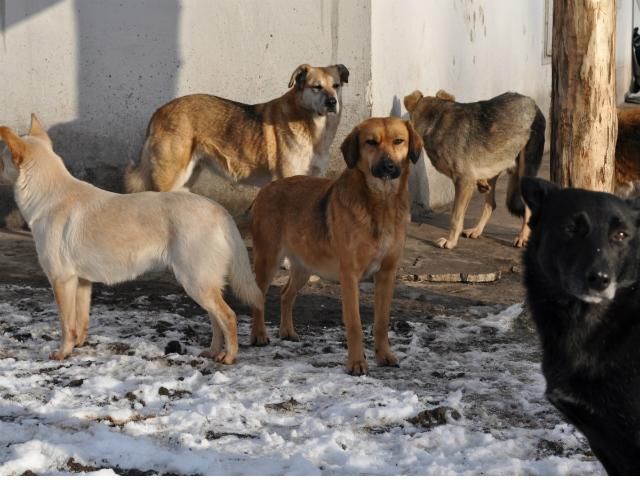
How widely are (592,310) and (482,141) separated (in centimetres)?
571

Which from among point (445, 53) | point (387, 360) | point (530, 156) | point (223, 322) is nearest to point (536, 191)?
point (387, 360)

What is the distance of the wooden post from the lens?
20.6 feet

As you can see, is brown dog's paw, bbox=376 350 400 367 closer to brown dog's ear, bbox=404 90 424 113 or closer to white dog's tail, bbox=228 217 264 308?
white dog's tail, bbox=228 217 264 308

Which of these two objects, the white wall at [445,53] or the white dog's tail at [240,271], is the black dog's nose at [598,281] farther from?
the white wall at [445,53]

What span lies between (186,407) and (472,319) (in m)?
2.53

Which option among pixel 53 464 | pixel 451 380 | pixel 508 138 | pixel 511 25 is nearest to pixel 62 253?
pixel 53 464

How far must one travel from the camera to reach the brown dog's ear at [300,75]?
8.52 m

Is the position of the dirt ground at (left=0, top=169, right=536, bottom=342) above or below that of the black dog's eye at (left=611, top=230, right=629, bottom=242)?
below

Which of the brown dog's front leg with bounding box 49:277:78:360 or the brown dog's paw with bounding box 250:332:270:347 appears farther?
the brown dog's paw with bounding box 250:332:270:347

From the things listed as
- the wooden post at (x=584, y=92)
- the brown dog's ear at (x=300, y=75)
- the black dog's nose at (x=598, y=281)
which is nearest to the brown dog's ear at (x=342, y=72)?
the brown dog's ear at (x=300, y=75)

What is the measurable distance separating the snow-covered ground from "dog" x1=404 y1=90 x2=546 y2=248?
3.01 metres

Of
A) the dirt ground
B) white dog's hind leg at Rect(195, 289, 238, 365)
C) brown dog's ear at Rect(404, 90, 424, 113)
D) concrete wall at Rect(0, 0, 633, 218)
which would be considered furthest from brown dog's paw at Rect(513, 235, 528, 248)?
white dog's hind leg at Rect(195, 289, 238, 365)

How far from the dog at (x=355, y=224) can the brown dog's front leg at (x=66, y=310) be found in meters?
1.08

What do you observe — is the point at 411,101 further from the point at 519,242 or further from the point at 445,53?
the point at 519,242
